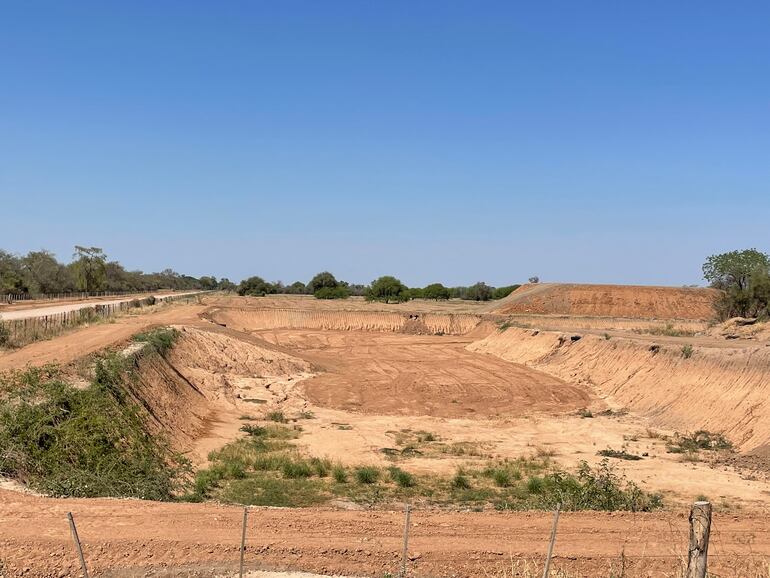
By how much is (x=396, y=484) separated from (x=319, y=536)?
7.25 metres

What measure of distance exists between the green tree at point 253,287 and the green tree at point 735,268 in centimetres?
10356

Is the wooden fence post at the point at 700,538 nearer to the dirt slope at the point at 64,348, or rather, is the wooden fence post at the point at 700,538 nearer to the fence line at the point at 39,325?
the dirt slope at the point at 64,348

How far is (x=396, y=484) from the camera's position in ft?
57.2

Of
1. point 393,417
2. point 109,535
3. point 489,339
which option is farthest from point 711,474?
point 489,339

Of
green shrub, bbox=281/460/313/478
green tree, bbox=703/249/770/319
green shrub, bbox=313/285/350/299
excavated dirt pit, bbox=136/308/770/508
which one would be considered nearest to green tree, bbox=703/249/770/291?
green tree, bbox=703/249/770/319

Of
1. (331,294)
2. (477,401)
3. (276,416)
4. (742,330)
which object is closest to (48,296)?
(331,294)

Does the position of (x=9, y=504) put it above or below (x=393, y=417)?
above

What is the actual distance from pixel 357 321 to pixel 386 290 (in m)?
44.1

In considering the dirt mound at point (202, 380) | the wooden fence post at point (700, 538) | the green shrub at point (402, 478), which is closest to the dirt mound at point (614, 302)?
the dirt mound at point (202, 380)

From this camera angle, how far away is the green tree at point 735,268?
59.5m

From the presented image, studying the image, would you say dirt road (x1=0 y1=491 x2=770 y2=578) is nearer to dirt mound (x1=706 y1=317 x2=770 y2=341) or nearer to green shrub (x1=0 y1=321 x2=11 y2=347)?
green shrub (x1=0 y1=321 x2=11 y2=347)

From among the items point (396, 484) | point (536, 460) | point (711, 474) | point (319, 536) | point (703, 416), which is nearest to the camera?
point (319, 536)

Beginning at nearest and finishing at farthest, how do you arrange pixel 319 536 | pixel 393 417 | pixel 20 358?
pixel 319 536 → pixel 20 358 → pixel 393 417

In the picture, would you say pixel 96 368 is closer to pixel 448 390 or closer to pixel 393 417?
pixel 393 417
